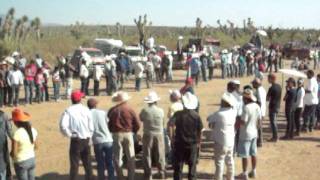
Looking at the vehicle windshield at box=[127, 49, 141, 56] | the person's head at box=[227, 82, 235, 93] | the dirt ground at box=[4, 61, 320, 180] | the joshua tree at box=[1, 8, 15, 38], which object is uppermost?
the joshua tree at box=[1, 8, 15, 38]

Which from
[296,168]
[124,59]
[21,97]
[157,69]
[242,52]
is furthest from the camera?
[242,52]

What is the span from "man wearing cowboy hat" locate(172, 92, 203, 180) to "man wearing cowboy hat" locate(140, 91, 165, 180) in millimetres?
702

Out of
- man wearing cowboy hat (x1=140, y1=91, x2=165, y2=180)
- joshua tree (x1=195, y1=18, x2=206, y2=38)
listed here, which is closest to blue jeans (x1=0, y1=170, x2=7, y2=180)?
man wearing cowboy hat (x1=140, y1=91, x2=165, y2=180)

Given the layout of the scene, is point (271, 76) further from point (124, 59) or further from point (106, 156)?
point (124, 59)

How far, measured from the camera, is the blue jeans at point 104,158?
10.6 metres

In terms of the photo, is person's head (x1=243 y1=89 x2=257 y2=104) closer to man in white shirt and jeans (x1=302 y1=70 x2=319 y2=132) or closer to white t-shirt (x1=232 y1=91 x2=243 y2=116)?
white t-shirt (x1=232 y1=91 x2=243 y2=116)

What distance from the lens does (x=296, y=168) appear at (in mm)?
12789

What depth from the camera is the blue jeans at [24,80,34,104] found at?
2142 centimetres

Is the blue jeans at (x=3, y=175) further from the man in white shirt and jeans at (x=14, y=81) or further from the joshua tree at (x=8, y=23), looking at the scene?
the joshua tree at (x=8, y=23)

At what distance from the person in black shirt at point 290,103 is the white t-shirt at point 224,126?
15.3 feet

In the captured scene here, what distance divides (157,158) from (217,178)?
4.20ft

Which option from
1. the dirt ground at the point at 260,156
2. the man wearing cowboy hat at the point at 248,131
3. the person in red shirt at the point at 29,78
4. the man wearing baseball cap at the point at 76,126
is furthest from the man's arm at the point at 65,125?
the person in red shirt at the point at 29,78

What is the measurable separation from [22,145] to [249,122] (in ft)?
14.8

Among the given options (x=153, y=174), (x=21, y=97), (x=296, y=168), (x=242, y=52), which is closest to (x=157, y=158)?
(x=153, y=174)
